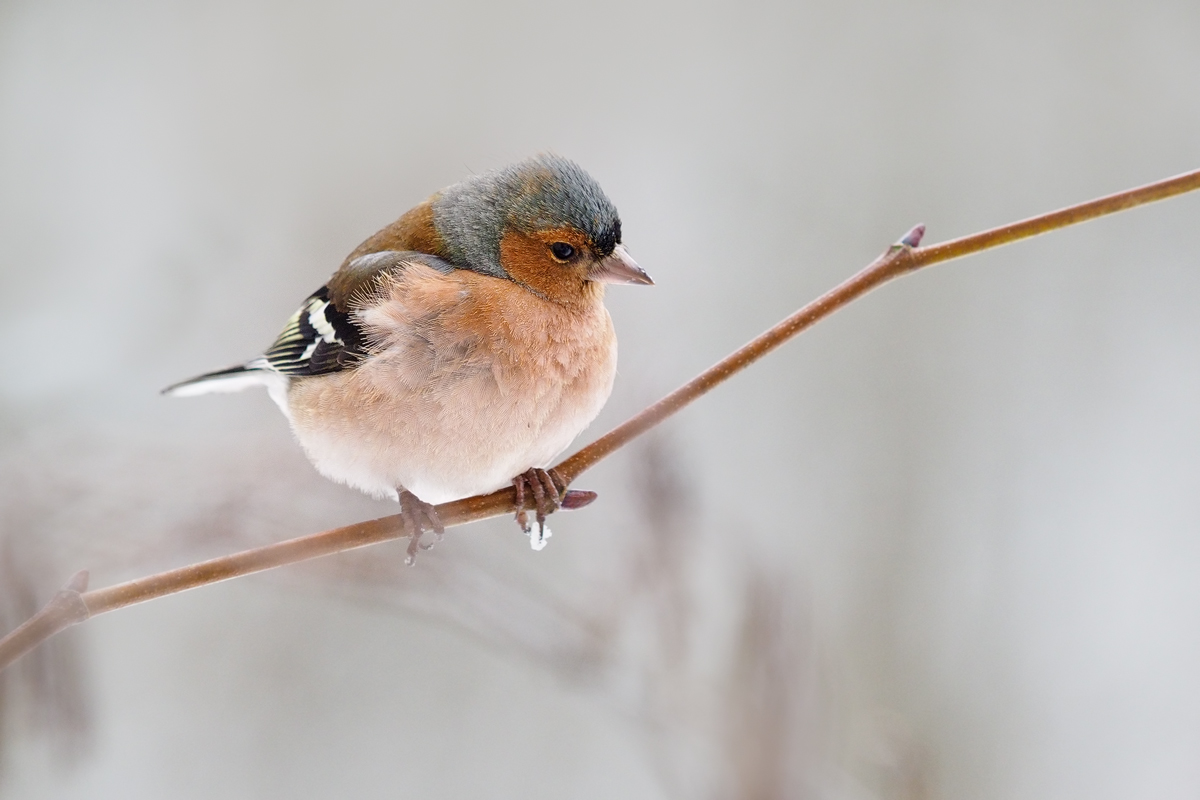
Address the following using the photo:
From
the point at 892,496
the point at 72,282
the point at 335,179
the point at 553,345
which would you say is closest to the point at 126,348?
the point at 72,282

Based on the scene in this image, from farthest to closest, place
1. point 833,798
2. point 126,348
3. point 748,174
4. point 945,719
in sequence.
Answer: point 748,174
point 945,719
point 126,348
point 833,798

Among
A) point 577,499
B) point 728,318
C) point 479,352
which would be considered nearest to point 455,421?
point 479,352

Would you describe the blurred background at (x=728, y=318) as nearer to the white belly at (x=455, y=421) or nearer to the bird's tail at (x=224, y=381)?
the bird's tail at (x=224, y=381)

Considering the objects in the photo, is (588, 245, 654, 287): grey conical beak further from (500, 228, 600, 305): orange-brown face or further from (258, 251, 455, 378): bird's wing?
(258, 251, 455, 378): bird's wing

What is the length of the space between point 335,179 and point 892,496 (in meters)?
2.83

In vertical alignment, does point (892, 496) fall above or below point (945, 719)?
above

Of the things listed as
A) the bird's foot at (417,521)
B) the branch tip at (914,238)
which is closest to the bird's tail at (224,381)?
the bird's foot at (417,521)

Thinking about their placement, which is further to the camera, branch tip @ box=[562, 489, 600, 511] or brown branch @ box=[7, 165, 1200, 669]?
branch tip @ box=[562, 489, 600, 511]

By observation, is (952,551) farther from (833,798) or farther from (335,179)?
(335,179)

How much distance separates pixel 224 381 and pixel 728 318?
102 inches

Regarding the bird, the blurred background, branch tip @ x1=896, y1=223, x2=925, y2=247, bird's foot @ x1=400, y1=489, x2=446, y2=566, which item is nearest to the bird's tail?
the bird

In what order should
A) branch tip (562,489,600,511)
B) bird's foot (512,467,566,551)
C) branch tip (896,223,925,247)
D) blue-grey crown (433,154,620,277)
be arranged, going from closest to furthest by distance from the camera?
branch tip (896,223,925,247), branch tip (562,489,600,511), bird's foot (512,467,566,551), blue-grey crown (433,154,620,277)

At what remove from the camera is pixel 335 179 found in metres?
4.32

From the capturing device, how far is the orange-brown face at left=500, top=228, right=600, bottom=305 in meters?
1.92
